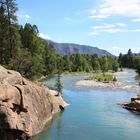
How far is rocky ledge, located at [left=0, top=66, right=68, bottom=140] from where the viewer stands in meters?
41.2

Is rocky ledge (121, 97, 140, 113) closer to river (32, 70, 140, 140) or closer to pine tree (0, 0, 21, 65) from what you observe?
river (32, 70, 140, 140)

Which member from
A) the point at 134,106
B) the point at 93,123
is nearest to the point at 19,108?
the point at 93,123

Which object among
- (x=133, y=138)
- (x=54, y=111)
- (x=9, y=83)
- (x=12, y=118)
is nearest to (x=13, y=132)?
(x=12, y=118)

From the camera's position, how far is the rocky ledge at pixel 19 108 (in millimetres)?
41188

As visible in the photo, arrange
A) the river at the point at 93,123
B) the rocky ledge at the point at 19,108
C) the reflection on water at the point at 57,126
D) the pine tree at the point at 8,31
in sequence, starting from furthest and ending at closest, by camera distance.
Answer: the pine tree at the point at 8,31, the river at the point at 93,123, the reflection on water at the point at 57,126, the rocky ledge at the point at 19,108

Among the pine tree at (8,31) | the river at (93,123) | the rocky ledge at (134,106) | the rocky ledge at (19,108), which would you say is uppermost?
the pine tree at (8,31)

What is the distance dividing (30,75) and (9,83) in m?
27.8

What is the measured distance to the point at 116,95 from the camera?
94.2 metres

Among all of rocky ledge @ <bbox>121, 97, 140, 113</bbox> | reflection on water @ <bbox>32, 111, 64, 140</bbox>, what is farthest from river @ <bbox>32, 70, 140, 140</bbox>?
rocky ledge @ <bbox>121, 97, 140, 113</bbox>

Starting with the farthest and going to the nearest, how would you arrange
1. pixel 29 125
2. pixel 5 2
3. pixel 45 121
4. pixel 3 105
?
1. pixel 5 2
2. pixel 45 121
3. pixel 29 125
4. pixel 3 105

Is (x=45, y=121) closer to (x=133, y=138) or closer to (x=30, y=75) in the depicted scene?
(x=133, y=138)

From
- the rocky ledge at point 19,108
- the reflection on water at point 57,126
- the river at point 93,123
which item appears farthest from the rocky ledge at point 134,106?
the rocky ledge at point 19,108

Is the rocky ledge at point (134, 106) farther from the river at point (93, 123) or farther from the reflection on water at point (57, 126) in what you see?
the reflection on water at point (57, 126)

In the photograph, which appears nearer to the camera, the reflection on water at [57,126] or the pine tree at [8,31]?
Answer: the reflection on water at [57,126]
